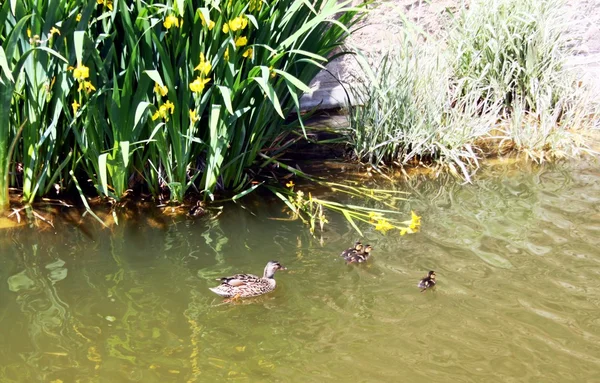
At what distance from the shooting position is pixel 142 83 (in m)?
5.37

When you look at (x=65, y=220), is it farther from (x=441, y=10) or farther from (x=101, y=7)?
(x=441, y=10)

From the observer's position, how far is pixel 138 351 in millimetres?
4113

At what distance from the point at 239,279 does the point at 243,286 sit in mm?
60

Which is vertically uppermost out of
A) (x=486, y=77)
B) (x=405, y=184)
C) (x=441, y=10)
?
(x=441, y=10)

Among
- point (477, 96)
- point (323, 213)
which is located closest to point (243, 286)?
point (323, 213)

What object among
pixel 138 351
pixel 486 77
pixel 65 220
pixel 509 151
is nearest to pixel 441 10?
pixel 486 77

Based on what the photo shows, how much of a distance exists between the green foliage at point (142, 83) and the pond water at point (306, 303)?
0.52 m

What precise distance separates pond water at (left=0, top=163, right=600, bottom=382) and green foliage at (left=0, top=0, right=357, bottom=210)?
1.69 feet

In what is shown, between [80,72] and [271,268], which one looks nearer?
[271,268]

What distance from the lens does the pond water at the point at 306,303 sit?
4.02m

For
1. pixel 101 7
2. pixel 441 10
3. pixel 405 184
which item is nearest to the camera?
pixel 101 7

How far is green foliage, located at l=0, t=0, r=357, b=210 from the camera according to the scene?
517 centimetres

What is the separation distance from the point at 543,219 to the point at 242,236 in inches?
92.6

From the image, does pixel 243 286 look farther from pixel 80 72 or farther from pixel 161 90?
pixel 80 72
